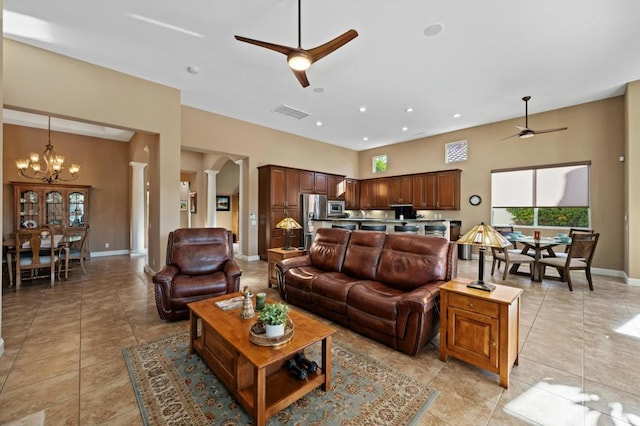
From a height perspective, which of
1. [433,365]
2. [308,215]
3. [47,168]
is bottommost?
[433,365]

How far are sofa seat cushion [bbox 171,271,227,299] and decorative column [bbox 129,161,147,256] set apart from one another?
213 inches

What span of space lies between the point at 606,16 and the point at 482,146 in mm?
4175

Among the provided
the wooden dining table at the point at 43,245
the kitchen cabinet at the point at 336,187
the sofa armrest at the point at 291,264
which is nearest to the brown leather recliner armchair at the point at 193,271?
the sofa armrest at the point at 291,264

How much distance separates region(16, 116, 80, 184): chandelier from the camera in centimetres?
553

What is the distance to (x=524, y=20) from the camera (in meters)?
3.07

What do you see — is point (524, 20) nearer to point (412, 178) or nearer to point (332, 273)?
point (332, 273)

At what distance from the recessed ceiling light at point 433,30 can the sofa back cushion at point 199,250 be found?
3.89m

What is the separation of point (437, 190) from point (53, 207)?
10379mm

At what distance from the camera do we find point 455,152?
759cm

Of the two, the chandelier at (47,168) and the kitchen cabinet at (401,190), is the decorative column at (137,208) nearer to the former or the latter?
the chandelier at (47,168)

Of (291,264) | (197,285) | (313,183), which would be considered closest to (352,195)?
(313,183)

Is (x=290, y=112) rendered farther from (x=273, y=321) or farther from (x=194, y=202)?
(x=194, y=202)

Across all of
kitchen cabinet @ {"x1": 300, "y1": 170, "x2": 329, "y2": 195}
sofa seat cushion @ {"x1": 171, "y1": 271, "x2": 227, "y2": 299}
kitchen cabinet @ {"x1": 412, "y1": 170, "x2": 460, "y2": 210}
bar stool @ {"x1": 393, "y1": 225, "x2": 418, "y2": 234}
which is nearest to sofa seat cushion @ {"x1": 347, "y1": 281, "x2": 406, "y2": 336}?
sofa seat cushion @ {"x1": 171, "y1": 271, "x2": 227, "y2": 299}

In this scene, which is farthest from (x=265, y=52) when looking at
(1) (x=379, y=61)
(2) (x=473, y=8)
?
(2) (x=473, y=8)
